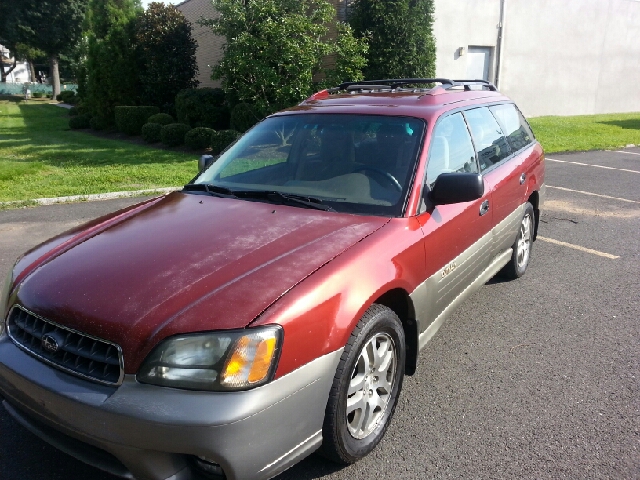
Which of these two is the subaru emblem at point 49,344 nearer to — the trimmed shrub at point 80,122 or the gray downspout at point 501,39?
the gray downspout at point 501,39

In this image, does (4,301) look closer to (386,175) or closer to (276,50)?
(386,175)

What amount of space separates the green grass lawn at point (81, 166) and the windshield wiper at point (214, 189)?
19.1ft

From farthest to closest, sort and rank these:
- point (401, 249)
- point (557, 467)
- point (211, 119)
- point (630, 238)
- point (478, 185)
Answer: point (211, 119), point (630, 238), point (478, 185), point (401, 249), point (557, 467)

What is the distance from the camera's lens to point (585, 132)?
57.7ft

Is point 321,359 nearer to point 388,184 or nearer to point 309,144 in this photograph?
point 388,184

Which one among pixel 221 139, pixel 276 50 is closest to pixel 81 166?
pixel 221 139

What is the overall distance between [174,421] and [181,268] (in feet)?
2.43

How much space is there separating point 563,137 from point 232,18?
33.6ft

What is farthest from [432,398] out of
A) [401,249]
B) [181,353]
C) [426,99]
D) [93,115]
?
A: [93,115]

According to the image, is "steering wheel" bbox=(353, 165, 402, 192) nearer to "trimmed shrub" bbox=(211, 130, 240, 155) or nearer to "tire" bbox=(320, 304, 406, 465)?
"tire" bbox=(320, 304, 406, 465)

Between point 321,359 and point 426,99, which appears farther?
point 426,99

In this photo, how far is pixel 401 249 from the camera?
290cm

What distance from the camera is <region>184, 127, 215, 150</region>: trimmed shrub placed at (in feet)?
45.5

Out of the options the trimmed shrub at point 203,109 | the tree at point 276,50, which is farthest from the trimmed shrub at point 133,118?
the tree at point 276,50
